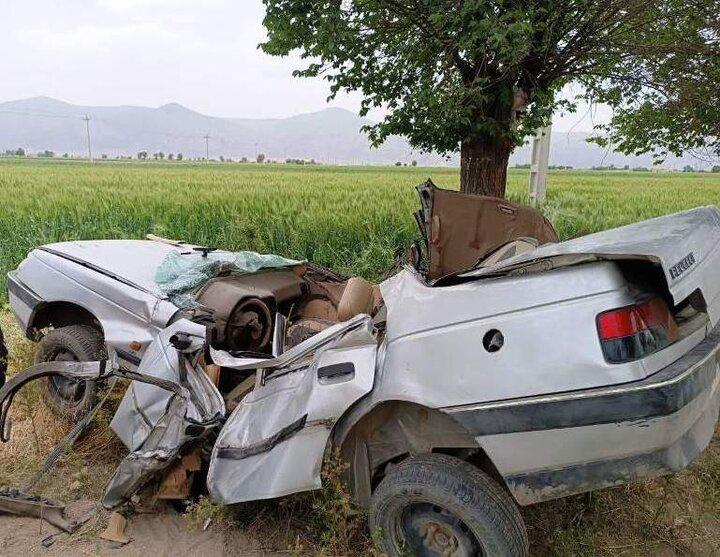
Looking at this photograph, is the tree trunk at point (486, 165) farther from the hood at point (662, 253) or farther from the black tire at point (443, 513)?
the black tire at point (443, 513)

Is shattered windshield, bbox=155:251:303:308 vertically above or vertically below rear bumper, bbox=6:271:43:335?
above

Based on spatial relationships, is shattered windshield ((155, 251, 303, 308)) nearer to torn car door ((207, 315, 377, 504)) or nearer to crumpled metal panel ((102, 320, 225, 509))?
crumpled metal panel ((102, 320, 225, 509))

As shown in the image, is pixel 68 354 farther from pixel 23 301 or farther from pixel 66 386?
pixel 23 301

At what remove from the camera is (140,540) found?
8.67 ft

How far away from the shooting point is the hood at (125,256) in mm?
3359

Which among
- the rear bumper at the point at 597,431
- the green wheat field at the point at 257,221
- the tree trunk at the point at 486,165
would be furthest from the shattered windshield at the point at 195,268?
the green wheat field at the point at 257,221

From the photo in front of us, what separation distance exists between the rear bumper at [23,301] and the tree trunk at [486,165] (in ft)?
12.6

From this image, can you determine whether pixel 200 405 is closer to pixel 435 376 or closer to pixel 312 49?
pixel 435 376

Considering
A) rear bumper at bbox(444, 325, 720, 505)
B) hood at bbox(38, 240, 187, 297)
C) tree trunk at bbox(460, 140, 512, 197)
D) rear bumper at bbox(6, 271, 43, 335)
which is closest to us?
rear bumper at bbox(444, 325, 720, 505)

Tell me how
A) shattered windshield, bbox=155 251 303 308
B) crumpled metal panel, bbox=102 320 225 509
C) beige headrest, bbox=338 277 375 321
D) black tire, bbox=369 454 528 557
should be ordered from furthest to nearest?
shattered windshield, bbox=155 251 303 308
beige headrest, bbox=338 277 375 321
crumpled metal panel, bbox=102 320 225 509
black tire, bbox=369 454 528 557

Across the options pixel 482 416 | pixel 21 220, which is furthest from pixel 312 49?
pixel 21 220

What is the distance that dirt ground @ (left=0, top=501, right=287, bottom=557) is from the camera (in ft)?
8.44

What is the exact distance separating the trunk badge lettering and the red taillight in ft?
0.38

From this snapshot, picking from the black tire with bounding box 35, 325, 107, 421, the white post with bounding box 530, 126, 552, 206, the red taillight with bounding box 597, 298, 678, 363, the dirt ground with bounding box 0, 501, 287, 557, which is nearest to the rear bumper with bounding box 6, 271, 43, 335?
the black tire with bounding box 35, 325, 107, 421
